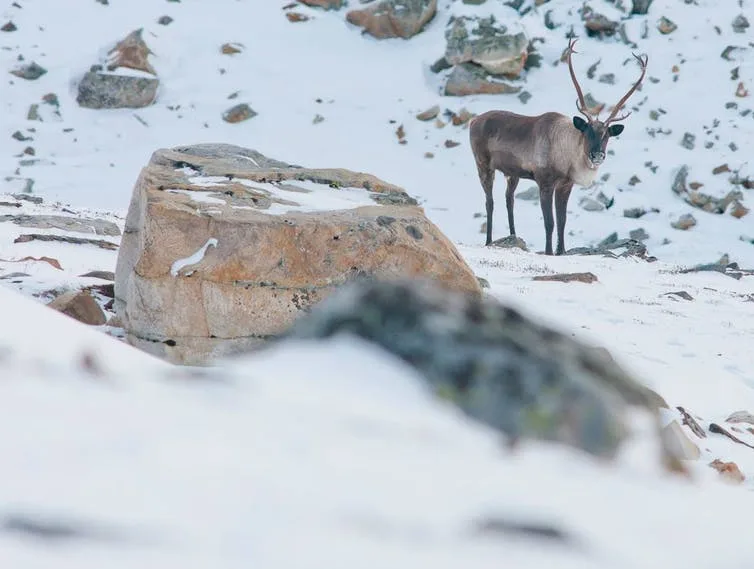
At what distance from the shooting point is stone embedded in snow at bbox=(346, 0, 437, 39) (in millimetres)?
24547

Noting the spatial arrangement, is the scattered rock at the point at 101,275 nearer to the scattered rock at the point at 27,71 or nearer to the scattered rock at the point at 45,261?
the scattered rock at the point at 45,261

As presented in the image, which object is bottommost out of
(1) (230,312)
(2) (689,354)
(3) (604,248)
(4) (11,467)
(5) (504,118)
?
(3) (604,248)

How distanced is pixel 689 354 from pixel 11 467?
19.4 feet

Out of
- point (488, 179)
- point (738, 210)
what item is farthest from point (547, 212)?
point (738, 210)

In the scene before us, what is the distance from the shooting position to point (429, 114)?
883 inches

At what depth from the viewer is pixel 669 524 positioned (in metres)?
1.99

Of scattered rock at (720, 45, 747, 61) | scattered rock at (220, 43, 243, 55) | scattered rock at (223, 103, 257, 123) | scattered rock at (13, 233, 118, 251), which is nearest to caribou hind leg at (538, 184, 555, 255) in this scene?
scattered rock at (13, 233, 118, 251)

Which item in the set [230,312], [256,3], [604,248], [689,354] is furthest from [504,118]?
[256,3]

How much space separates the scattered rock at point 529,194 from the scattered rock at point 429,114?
3.33 meters

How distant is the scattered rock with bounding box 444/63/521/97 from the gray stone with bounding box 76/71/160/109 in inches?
267

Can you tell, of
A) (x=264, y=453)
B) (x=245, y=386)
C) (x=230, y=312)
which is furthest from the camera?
(x=230, y=312)

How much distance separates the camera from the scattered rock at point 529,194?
19989 millimetres

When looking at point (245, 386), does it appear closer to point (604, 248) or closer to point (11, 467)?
point (11, 467)

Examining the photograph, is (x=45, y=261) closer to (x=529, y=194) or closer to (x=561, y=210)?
(x=561, y=210)
